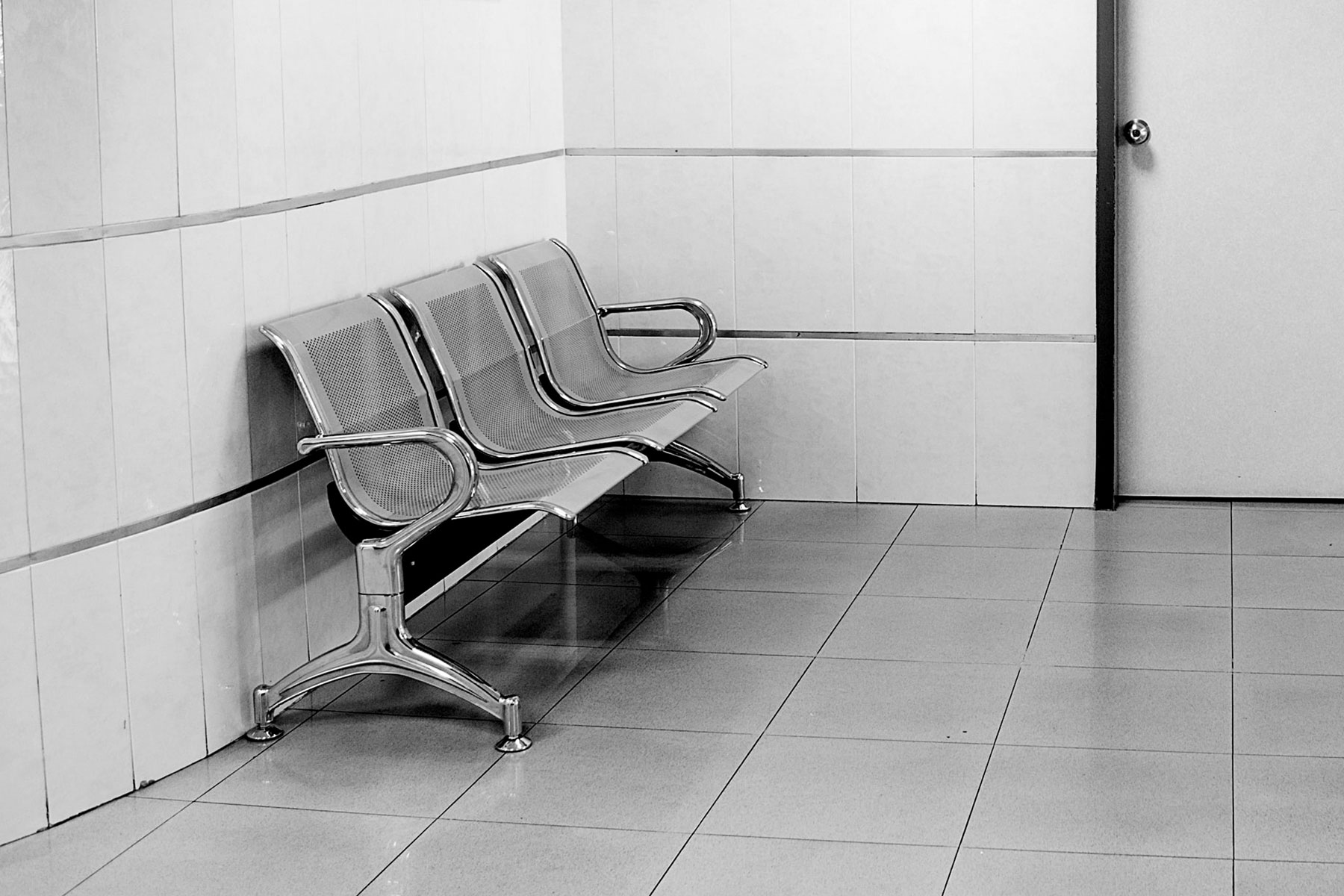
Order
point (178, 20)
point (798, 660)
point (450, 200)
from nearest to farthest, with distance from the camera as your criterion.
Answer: point (178, 20) → point (798, 660) → point (450, 200)

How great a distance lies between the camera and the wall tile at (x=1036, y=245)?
559cm

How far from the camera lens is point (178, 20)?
139 inches

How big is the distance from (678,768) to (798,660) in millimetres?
768

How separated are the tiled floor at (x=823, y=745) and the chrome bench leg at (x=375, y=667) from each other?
9 cm

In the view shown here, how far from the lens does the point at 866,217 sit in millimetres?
5762

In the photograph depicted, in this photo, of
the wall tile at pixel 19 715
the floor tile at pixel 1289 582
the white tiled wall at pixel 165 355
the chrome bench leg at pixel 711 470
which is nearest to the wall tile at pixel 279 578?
the white tiled wall at pixel 165 355

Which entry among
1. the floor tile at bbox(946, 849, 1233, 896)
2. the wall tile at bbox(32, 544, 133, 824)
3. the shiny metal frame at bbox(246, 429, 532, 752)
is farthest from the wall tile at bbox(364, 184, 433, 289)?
the floor tile at bbox(946, 849, 1233, 896)

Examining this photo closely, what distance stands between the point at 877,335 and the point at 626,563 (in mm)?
1289

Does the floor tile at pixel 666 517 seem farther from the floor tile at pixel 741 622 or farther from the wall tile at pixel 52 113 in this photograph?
the wall tile at pixel 52 113

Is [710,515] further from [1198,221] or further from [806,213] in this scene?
[1198,221]

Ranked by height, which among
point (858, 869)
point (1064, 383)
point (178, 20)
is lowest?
point (858, 869)

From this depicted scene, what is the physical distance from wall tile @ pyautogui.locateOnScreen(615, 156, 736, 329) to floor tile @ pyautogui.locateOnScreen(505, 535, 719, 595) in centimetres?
96

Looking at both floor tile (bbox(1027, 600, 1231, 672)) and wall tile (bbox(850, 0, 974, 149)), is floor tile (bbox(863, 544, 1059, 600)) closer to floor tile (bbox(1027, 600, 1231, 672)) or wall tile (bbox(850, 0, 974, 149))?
floor tile (bbox(1027, 600, 1231, 672))

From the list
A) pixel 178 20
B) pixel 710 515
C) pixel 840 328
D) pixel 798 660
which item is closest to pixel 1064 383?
pixel 840 328
